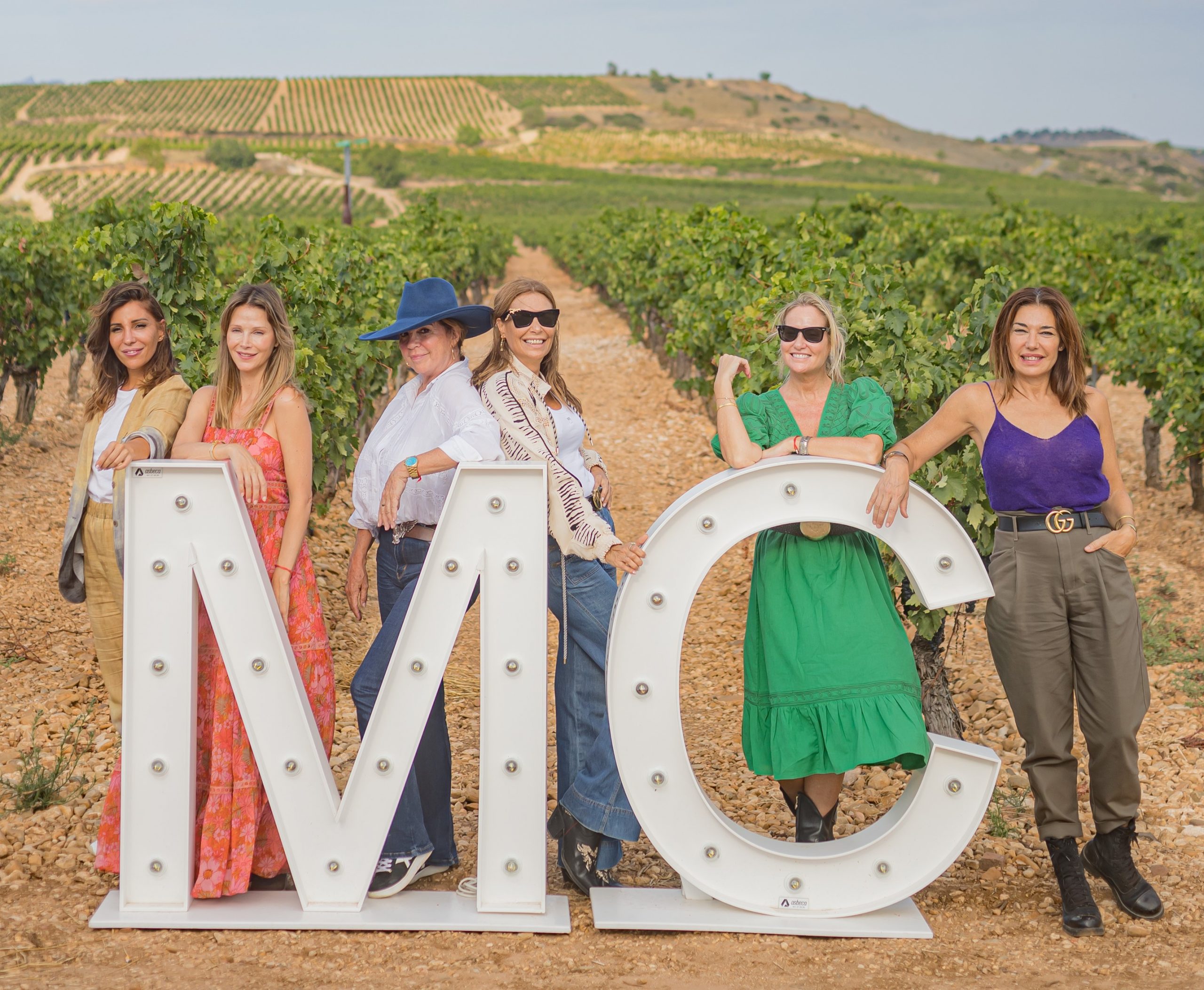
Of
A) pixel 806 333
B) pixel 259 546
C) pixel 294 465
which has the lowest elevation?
Answer: pixel 259 546

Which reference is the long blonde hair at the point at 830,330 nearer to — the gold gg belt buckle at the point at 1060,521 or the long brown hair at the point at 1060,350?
the long brown hair at the point at 1060,350

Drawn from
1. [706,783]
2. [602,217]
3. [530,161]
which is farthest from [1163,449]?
[530,161]

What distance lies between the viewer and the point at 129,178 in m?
65.1

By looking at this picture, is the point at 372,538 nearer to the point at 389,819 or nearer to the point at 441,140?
the point at 389,819

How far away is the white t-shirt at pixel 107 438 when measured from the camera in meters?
3.61

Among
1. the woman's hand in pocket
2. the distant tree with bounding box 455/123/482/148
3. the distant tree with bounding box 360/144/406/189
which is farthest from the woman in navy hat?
the distant tree with bounding box 455/123/482/148

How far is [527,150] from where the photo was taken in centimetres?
9850

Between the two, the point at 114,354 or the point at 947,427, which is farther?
the point at 114,354

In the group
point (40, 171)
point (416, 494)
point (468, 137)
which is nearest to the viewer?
point (416, 494)

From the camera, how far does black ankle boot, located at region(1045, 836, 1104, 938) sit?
10.4 feet

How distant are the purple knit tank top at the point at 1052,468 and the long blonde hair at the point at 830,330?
478mm

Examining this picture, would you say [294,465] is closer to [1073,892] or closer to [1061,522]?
[1061,522]

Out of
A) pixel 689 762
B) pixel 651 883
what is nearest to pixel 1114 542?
pixel 689 762

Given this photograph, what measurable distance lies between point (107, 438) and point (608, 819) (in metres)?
1.94
